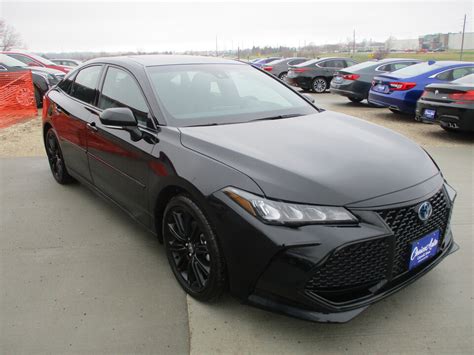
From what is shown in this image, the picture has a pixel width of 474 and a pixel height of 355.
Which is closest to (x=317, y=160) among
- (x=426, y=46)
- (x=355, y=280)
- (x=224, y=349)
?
(x=355, y=280)

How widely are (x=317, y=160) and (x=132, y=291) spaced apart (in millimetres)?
1583

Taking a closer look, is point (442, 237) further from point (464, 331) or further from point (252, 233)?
point (252, 233)

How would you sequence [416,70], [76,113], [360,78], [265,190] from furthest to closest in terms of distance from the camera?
[360,78] < [416,70] < [76,113] < [265,190]

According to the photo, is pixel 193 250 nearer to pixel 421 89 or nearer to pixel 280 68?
pixel 421 89

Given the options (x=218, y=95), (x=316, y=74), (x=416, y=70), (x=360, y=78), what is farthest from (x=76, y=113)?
(x=316, y=74)

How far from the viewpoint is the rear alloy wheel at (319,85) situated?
17297 millimetres

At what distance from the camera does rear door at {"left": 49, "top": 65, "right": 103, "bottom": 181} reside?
405 centimetres

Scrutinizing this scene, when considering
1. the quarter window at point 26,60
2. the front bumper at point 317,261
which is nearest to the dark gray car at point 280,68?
the quarter window at point 26,60

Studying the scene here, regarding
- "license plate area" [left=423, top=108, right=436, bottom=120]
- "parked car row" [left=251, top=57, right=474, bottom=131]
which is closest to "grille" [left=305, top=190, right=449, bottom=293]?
"parked car row" [left=251, top=57, right=474, bottom=131]

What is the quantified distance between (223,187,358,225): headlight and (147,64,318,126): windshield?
42.3 inches

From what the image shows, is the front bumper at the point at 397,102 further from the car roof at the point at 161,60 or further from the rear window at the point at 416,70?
the car roof at the point at 161,60

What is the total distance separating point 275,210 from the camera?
2.18 metres

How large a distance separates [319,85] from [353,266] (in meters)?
16.1

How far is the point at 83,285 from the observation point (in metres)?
2.98
